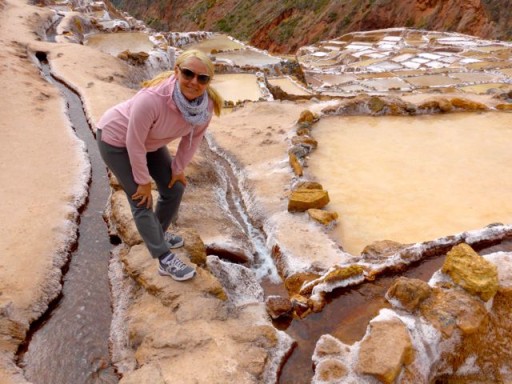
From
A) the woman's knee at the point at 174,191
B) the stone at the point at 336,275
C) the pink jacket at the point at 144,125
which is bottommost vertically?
the stone at the point at 336,275

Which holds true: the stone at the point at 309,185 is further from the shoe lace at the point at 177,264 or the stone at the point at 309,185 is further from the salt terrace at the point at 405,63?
the salt terrace at the point at 405,63

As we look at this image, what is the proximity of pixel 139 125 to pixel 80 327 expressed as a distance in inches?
65.7

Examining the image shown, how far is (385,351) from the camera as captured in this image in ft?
8.83

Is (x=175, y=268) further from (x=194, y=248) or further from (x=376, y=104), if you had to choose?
(x=376, y=104)

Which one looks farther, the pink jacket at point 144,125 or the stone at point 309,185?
the stone at point 309,185

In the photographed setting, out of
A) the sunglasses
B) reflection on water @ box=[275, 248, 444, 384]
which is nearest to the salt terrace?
reflection on water @ box=[275, 248, 444, 384]

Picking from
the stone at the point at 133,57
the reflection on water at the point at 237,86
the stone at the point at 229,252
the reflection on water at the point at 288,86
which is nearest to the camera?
the stone at the point at 229,252

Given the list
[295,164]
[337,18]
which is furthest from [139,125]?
[337,18]

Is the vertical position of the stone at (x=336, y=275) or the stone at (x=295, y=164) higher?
the stone at (x=336, y=275)

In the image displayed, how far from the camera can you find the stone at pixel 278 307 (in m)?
3.24

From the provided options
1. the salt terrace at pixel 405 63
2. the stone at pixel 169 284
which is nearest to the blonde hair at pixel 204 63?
the stone at pixel 169 284

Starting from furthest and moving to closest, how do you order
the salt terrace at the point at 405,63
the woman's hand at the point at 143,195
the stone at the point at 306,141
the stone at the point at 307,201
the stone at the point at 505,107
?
the salt terrace at the point at 405,63 → the stone at the point at 505,107 → the stone at the point at 306,141 → the stone at the point at 307,201 → the woman's hand at the point at 143,195

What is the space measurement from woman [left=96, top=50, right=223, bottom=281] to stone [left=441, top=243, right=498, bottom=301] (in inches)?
74.8

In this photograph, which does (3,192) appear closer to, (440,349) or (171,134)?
(171,134)
